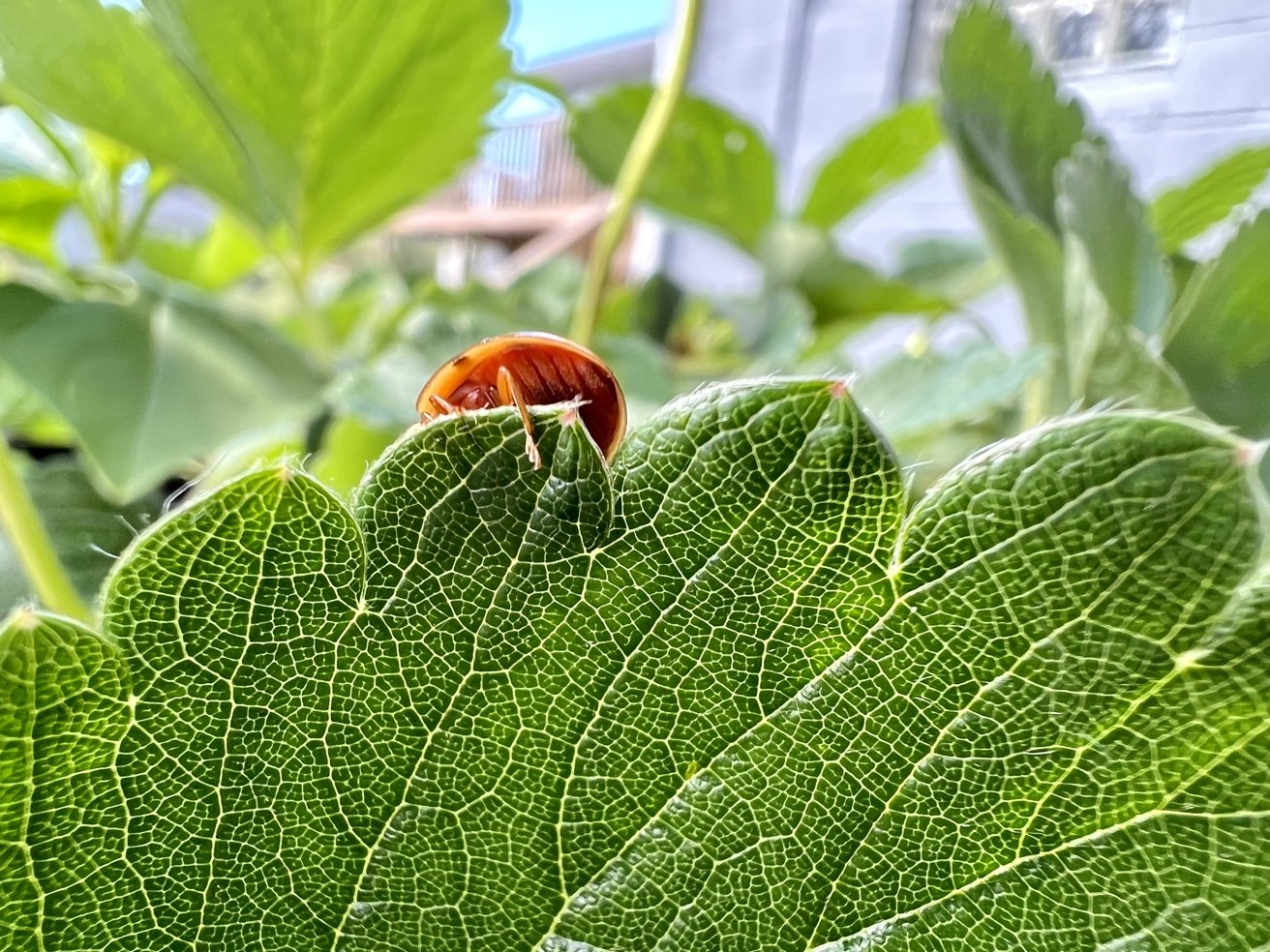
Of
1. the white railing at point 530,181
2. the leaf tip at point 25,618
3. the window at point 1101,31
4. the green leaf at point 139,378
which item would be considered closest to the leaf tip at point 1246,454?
the leaf tip at point 25,618

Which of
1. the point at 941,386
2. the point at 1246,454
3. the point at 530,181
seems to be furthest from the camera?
the point at 530,181

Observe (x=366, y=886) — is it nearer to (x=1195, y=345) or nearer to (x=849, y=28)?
(x=1195, y=345)

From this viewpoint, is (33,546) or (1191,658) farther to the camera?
(33,546)

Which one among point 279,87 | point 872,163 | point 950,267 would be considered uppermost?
point 279,87

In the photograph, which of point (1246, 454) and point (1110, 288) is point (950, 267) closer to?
point (1110, 288)

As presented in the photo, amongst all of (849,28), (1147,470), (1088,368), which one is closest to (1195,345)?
(1088,368)

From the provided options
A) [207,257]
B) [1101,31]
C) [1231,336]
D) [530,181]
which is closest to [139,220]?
[207,257]

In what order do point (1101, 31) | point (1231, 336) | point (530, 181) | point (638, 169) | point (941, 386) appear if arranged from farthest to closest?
1. point (530, 181)
2. point (1101, 31)
3. point (638, 169)
4. point (941, 386)
5. point (1231, 336)
